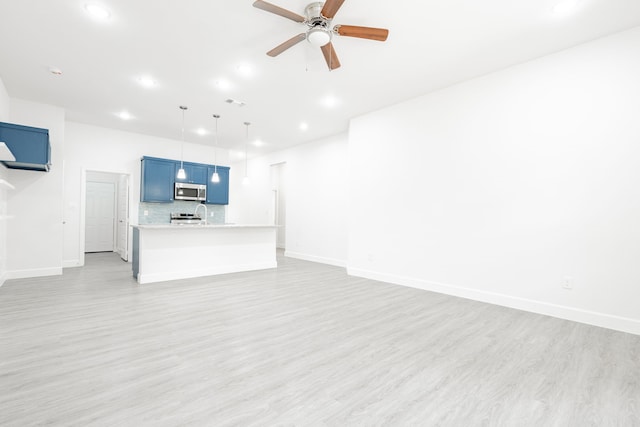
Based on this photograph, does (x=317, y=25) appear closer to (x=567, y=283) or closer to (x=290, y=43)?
(x=290, y=43)

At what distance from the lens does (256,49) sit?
11.4 ft

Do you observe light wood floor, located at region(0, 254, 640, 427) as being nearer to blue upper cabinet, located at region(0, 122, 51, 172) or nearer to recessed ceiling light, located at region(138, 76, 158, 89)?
blue upper cabinet, located at region(0, 122, 51, 172)

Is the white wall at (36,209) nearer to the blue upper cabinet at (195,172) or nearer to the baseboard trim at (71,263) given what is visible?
the baseboard trim at (71,263)

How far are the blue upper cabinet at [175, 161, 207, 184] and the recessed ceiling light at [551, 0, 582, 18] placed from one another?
726cm

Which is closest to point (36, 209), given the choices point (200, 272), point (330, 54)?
point (200, 272)

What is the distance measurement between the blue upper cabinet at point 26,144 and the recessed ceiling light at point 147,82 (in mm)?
1815

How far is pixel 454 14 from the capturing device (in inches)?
112

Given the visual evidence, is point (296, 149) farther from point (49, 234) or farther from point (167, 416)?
point (167, 416)

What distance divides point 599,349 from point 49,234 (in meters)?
7.92

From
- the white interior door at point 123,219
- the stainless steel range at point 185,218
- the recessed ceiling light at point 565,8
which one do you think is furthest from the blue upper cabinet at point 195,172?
the recessed ceiling light at point 565,8

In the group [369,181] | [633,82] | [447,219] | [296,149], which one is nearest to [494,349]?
[447,219]

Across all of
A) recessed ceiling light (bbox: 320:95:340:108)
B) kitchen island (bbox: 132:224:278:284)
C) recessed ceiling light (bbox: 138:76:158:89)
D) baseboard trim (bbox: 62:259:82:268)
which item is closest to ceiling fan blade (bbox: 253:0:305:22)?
recessed ceiling light (bbox: 320:95:340:108)

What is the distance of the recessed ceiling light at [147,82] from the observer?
423cm

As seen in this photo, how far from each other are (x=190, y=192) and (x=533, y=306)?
23.8 feet
